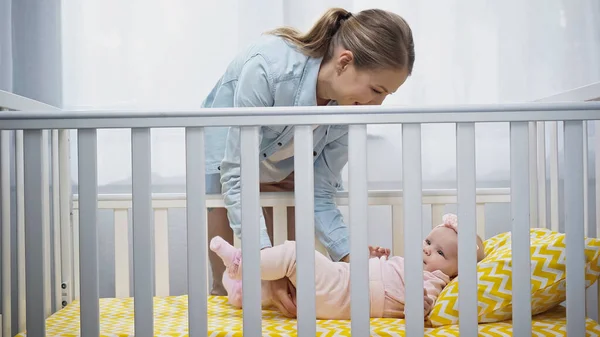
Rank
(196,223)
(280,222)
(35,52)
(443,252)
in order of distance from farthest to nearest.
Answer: (35,52) → (280,222) → (443,252) → (196,223)

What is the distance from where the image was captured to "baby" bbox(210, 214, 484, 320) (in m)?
1.16

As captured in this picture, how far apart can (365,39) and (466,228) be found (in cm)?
45

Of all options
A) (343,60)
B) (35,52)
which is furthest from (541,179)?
(35,52)

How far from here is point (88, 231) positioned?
3.33 feet

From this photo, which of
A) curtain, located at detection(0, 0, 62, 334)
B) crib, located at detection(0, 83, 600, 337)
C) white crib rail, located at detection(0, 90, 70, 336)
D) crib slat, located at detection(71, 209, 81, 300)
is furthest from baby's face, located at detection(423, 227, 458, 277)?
curtain, located at detection(0, 0, 62, 334)

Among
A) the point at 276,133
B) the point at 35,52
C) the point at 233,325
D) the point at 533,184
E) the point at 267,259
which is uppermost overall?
the point at 35,52

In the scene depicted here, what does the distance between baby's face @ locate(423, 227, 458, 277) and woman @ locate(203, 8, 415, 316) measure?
0.19 metres

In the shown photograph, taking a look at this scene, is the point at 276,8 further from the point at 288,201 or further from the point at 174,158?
the point at 288,201

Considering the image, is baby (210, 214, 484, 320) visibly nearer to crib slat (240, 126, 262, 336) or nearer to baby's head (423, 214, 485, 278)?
baby's head (423, 214, 485, 278)

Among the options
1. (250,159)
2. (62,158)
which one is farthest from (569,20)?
(62,158)

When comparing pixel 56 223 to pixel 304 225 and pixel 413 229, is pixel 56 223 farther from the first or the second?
pixel 413 229

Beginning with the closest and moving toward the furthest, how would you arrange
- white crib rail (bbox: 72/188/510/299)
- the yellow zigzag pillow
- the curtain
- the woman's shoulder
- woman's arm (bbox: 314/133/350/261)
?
the yellow zigzag pillow, the woman's shoulder, woman's arm (bbox: 314/133/350/261), white crib rail (bbox: 72/188/510/299), the curtain

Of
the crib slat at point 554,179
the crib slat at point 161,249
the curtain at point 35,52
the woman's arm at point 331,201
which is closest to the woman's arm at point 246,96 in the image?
the woman's arm at point 331,201

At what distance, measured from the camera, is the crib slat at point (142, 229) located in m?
1.01
